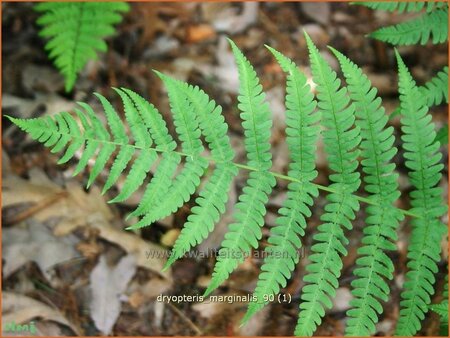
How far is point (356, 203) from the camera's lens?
2.21 metres

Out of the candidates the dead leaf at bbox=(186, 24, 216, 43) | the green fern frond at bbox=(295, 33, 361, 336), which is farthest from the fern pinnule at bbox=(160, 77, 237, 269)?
the dead leaf at bbox=(186, 24, 216, 43)

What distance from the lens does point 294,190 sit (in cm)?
221

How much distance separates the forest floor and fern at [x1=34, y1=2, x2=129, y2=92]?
344mm

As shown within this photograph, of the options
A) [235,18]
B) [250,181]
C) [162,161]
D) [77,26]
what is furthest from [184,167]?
[235,18]

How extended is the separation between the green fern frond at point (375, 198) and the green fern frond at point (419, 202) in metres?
0.11

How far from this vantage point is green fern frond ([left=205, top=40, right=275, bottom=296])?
201 centimetres

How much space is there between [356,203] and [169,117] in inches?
66.9

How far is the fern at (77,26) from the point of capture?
3193mm

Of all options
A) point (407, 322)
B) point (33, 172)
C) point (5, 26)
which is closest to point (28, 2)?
point (5, 26)

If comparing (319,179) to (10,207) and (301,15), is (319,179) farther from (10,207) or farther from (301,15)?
(10,207)

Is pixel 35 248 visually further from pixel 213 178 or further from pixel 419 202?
pixel 419 202

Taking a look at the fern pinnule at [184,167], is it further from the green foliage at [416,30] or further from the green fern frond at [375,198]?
the green foliage at [416,30]

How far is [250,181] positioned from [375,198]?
607 mm

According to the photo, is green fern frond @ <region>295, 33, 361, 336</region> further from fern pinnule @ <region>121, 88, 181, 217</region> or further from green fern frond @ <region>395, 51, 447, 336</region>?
fern pinnule @ <region>121, 88, 181, 217</region>
